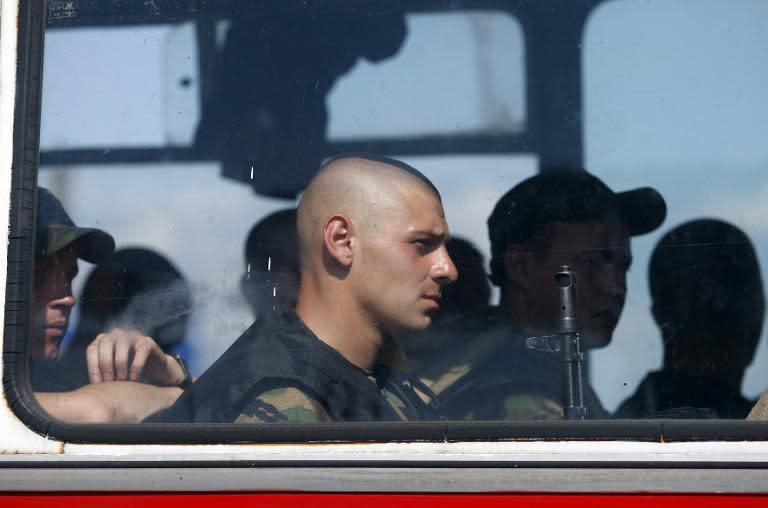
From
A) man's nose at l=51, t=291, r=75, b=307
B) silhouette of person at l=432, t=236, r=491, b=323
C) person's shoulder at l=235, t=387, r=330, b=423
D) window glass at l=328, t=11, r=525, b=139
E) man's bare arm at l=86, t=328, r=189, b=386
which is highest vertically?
window glass at l=328, t=11, r=525, b=139

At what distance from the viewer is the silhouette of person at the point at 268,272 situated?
8.06 ft

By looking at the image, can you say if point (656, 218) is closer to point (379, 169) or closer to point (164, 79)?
point (379, 169)

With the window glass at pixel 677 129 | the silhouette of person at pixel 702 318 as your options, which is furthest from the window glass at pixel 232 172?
the silhouette of person at pixel 702 318

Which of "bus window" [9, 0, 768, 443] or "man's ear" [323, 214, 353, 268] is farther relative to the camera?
"man's ear" [323, 214, 353, 268]

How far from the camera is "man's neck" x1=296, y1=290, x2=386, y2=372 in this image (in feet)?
8.02

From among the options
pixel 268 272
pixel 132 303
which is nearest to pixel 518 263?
pixel 268 272

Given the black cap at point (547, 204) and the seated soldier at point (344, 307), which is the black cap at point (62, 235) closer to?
the seated soldier at point (344, 307)

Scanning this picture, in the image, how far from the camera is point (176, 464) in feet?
7.61

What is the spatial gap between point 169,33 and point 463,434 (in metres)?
0.95

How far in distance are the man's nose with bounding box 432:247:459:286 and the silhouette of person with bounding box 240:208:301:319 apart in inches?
10.4

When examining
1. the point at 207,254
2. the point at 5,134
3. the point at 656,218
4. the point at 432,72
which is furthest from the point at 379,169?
the point at 5,134

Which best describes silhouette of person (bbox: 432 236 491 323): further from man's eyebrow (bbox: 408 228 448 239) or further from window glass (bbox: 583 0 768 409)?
window glass (bbox: 583 0 768 409)

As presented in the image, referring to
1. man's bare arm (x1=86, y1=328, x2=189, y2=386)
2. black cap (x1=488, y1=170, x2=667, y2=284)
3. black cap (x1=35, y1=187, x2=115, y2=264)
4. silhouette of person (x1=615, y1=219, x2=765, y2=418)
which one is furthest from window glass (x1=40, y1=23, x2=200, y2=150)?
silhouette of person (x1=615, y1=219, x2=765, y2=418)

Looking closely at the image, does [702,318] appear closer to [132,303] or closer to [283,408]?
[283,408]
